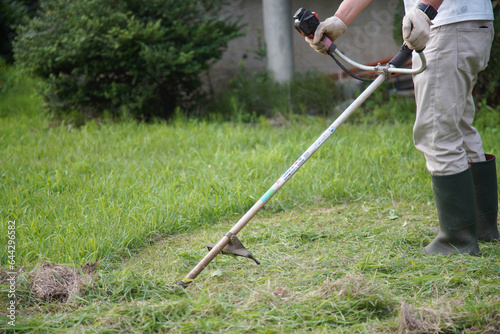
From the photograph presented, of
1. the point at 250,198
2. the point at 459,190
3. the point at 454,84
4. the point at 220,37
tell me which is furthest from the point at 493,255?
the point at 220,37

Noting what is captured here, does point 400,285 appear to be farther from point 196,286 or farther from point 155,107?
point 155,107

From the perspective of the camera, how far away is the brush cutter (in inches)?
97.0

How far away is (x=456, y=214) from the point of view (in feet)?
8.97

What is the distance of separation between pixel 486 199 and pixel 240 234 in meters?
1.48

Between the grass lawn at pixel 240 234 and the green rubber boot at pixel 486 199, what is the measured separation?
0.14 m

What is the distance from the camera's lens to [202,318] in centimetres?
217

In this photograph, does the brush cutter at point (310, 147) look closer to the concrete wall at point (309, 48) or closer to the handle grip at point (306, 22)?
the handle grip at point (306, 22)

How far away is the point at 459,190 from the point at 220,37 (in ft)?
13.5

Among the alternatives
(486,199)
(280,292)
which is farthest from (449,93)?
(280,292)

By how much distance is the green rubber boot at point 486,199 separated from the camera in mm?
2980

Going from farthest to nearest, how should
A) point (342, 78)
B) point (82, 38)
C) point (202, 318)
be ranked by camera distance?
point (342, 78) → point (82, 38) → point (202, 318)

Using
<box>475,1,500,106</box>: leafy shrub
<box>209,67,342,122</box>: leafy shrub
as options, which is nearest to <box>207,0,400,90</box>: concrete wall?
<box>209,67,342,122</box>: leafy shrub

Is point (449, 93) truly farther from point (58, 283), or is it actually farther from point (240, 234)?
point (58, 283)

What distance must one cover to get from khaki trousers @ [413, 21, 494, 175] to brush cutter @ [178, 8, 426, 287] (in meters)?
0.12
